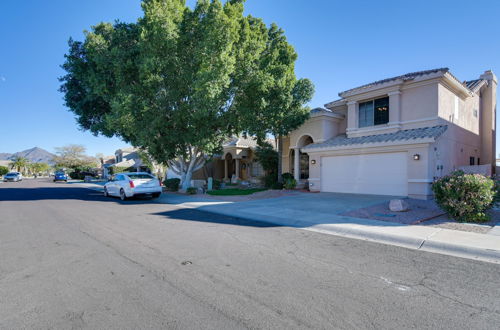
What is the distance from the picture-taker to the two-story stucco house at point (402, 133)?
13.9 m

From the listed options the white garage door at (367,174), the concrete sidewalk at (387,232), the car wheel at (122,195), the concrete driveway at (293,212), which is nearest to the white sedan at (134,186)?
the car wheel at (122,195)

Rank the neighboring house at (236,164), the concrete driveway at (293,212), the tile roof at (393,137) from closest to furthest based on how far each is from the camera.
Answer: the concrete driveway at (293,212), the tile roof at (393,137), the neighboring house at (236,164)

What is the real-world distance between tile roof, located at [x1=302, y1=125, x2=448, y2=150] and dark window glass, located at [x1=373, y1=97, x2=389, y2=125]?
1075mm

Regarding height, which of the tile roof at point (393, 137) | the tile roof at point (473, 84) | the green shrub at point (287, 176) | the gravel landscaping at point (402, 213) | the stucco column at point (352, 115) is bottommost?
the gravel landscaping at point (402, 213)

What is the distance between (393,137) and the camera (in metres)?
14.8

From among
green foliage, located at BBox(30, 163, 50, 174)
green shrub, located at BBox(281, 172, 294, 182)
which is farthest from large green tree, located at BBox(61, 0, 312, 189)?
green foliage, located at BBox(30, 163, 50, 174)

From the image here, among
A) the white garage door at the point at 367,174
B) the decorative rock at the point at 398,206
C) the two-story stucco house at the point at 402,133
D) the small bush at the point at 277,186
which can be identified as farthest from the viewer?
the small bush at the point at 277,186

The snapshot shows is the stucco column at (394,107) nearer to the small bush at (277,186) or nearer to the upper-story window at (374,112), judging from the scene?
the upper-story window at (374,112)

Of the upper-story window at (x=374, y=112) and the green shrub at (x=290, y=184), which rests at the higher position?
the upper-story window at (x=374, y=112)

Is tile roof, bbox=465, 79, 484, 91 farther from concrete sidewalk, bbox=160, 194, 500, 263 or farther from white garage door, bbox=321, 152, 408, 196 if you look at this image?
concrete sidewalk, bbox=160, 194, 500, 263

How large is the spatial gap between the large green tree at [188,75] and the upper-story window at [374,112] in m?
3.64

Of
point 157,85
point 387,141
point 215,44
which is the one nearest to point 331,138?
point 387,141

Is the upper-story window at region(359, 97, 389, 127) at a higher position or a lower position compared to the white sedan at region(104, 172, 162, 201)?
higher

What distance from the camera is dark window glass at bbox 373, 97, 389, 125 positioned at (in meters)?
16.7
